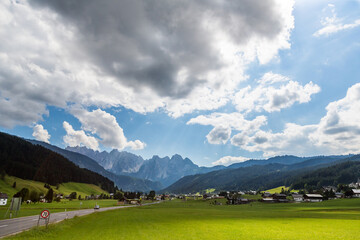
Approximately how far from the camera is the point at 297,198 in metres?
190

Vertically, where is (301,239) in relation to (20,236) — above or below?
below

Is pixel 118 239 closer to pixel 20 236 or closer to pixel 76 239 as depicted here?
pixel 76 239

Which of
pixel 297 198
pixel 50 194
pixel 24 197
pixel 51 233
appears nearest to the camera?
pixel 51 233

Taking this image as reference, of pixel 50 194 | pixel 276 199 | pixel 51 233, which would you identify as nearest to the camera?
pixel 51 233

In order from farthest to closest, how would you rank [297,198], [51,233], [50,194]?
[297,198] → [50,194] → [51,233]

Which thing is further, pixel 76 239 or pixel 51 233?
pixel 51 233

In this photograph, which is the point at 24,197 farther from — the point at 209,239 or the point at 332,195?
the point at 332,195

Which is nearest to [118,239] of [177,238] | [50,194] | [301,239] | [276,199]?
[177,238]

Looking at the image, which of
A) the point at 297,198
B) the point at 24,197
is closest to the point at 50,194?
the point at 24,197

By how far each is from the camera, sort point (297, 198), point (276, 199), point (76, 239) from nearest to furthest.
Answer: point (76, 239) → point (276, 199) → point (297, 198)

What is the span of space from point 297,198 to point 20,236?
212119mm

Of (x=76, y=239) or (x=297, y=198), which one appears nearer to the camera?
(x=76, y=239)

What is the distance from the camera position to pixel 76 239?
26281 mm

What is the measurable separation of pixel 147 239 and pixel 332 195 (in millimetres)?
204320
